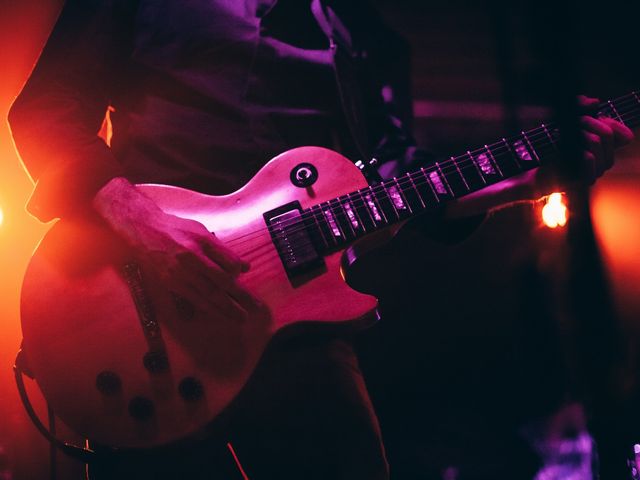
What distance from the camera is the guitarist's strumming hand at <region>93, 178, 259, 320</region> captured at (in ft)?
3.09

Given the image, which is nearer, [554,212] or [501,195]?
[501,195]

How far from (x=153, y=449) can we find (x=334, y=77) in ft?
3.54

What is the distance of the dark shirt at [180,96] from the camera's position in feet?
3.58

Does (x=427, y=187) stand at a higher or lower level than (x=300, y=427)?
higher

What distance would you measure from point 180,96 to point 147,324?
2.12 ft

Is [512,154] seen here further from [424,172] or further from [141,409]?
[141,409]

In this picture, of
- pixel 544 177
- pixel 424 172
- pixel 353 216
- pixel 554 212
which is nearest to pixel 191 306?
pixel 353 216

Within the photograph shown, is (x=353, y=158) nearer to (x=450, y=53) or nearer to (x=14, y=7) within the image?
(x=450, y=53)

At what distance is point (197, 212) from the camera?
1.09 meters

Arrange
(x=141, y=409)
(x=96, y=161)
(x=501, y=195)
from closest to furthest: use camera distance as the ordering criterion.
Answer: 1. (x=141, y=409)
2. (x=96, y=161)
3. (x=501, y=195)

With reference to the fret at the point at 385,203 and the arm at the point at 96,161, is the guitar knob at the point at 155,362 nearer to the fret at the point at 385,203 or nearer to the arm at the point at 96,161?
the arm at the point at 96,161

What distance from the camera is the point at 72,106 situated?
1.13 meters

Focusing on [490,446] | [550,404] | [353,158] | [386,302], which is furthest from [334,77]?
[550,404]

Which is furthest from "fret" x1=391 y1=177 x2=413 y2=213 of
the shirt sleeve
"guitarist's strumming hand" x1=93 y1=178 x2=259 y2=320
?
the shirt sleeve
